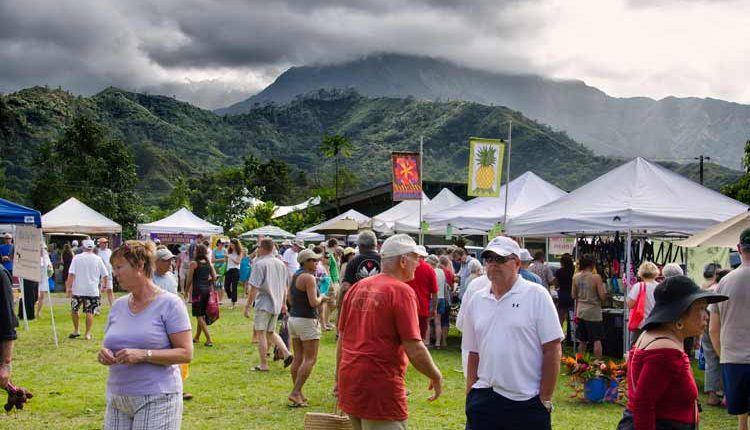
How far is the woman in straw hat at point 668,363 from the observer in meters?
3.71

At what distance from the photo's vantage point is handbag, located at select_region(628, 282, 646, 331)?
10.3m

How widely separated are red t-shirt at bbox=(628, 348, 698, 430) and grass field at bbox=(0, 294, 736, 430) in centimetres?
488

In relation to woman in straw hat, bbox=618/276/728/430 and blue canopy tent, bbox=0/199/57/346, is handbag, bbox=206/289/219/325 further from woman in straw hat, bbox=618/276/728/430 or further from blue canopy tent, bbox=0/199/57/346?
woman in straw hat, bbox=618/276/728/430

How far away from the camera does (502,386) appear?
169 inches

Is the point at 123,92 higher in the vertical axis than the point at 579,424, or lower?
higher

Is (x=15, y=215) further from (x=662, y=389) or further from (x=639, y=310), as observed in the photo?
(x=662, y=389)

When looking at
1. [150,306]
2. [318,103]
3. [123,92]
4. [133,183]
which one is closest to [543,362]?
[150,306]

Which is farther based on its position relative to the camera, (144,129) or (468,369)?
(144,129)

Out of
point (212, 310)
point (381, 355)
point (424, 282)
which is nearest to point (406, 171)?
point (212, 310)

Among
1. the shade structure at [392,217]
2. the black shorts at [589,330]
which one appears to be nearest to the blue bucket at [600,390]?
the black shorts at [589,330]

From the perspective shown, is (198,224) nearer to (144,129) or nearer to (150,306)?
(150,306)

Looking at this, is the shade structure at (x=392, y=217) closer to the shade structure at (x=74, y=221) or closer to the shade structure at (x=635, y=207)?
the shade structure at (x=74, y=221)

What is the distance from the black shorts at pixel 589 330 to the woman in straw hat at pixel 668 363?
8849 mm

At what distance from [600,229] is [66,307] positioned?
16394 mm
